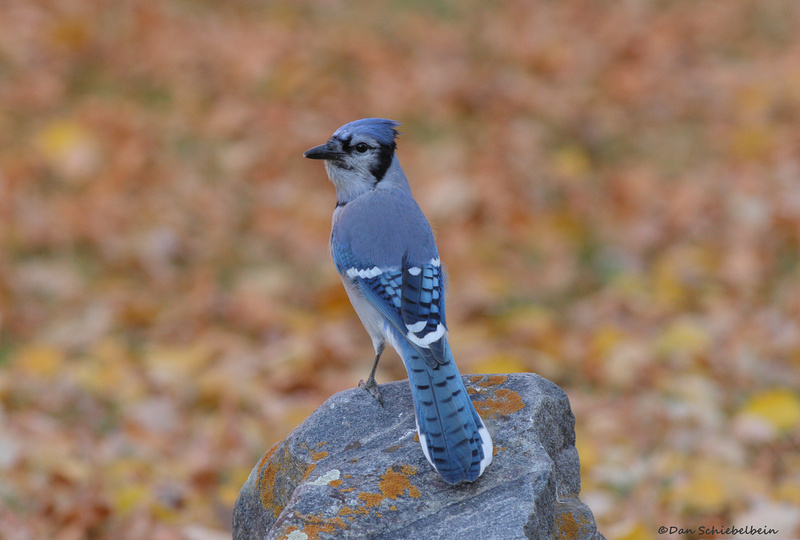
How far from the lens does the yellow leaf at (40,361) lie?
5.32m

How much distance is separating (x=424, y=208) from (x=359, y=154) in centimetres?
348

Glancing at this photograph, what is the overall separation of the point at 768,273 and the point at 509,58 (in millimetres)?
3829

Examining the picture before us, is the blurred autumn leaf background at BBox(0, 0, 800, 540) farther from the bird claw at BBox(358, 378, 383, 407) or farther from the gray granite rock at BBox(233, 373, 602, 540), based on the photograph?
the bird claw at BBox(358, 378, 383, 407)

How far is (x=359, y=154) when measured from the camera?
12.2ft

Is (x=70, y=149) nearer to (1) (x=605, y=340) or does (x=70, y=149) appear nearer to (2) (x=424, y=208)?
(2) (x=424, y=208)

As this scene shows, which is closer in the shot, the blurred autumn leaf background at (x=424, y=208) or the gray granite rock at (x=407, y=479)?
the gray granite rock at (x=407, y=479)

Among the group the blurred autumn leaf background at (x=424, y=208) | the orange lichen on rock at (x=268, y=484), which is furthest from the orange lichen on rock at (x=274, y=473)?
the blurred autumn leaf background at (x=424, y=208)

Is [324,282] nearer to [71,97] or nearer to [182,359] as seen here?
[182,359]

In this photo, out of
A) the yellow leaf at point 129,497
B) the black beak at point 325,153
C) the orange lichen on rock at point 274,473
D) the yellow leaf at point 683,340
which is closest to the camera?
the orange lichen on rock at point 274,473

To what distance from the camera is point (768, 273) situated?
250 inches

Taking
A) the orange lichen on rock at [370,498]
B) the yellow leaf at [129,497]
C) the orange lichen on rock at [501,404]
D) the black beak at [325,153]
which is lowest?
the orange lichen on rock at [370,498]

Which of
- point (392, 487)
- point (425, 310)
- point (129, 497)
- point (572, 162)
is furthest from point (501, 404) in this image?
point (572, 162)

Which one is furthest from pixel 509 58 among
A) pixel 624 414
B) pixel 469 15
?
pixel 624 414

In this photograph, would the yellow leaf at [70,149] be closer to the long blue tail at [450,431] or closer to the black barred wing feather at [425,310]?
the black barred wing feather at [425,310]
